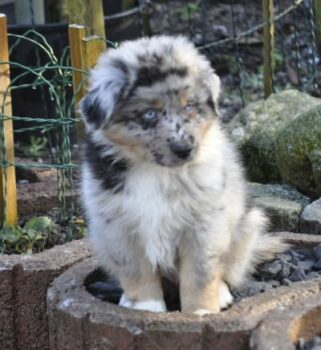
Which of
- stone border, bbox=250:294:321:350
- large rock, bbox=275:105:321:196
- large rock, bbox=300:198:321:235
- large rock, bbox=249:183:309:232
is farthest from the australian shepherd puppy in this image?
large rock, bbox=275:105:321:196

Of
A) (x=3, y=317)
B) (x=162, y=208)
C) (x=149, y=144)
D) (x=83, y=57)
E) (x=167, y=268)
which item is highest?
(x=83, y=57)

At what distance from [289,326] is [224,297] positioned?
0.60 meters

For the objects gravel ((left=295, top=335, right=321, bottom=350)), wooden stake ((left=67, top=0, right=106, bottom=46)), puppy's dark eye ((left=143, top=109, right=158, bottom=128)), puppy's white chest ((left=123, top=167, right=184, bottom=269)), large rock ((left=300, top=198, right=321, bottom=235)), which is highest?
wooden stake ((left=67, top=0, right=106, bottom=46))

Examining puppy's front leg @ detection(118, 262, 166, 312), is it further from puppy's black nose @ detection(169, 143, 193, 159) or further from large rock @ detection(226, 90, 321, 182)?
large rock @ detection(226, 90, 321, 182)

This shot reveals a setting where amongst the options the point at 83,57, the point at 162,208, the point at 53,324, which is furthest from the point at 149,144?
the point at 83,57

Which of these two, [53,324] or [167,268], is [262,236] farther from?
[53,324]

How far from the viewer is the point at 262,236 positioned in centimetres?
468

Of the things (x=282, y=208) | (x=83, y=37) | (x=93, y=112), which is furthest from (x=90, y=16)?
(x=93, y=112)

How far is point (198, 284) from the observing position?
409 cm

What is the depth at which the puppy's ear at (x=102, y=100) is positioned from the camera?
382 cm

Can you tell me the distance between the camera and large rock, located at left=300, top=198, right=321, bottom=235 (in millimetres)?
5227

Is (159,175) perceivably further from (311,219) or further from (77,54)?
(77,54)

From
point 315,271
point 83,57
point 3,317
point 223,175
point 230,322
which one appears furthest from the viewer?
point 83,57

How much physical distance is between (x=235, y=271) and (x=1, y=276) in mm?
1235
